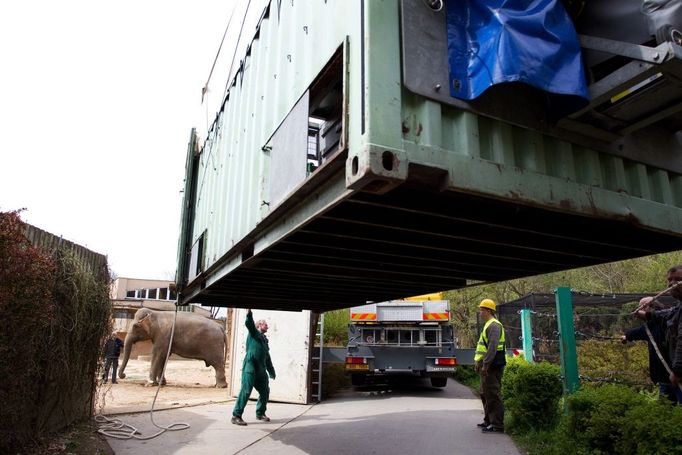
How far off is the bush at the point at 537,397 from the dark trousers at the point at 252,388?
3.79m

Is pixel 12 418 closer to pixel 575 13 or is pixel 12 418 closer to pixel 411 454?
pixel 411 454

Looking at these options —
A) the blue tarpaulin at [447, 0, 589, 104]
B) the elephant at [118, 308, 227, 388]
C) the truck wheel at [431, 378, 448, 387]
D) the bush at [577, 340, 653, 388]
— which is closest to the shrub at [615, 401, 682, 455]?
the blue tarpaulin at [447, 0, 589, 104]

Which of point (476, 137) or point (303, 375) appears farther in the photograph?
point (303, 375)

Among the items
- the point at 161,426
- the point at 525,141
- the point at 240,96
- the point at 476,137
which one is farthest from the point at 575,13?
the point at 161,426

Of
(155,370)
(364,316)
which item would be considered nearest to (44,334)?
(364,316)

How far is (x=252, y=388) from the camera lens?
313 inches

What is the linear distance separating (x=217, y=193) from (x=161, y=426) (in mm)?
3724

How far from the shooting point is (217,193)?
6.26 m

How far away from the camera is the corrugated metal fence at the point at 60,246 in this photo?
5641 millimetres

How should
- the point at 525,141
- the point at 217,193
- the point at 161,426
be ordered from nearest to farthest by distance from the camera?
the point at 525,141, the point at 217,193, the point at 161,426

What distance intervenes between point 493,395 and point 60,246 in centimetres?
596

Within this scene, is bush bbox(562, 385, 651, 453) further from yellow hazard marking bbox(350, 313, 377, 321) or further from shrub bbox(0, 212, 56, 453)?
yellow hazard marking bbox(350, 313, 377, 321)

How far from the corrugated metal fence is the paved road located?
242 cm

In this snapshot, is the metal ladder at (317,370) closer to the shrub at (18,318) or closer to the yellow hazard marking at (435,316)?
the yellow hazard marking at (435,316)
